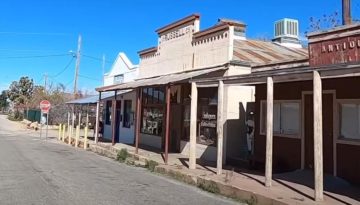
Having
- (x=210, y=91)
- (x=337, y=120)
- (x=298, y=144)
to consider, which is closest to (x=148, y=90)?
(x=210, y=91)

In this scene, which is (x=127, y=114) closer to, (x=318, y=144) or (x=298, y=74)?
(x=298, y=74)

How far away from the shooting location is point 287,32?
24.3m

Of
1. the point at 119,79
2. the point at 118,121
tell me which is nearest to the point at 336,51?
the point at 118,121

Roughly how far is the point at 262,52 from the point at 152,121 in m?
7.15

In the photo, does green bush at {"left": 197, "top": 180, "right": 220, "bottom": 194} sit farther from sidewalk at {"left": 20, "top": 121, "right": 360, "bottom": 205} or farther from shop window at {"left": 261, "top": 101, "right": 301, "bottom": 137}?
shop window at {"left": 261, "top": 101, "right": 301, "bottom": 137}

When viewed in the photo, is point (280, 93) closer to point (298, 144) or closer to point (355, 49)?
point (298, 144)

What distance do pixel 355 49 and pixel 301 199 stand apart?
383 centimetres

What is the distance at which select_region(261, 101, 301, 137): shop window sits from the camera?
14.4 metres

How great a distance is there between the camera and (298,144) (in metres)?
14.1

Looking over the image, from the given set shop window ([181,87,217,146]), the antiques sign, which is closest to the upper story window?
shop window ([181,87,217,146])

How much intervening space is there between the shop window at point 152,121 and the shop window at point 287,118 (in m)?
8.74

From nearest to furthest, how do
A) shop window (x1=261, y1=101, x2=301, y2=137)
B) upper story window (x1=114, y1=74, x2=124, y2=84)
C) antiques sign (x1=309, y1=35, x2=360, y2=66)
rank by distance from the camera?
antiques sign (x1=309, y1=35, x2=360, y2=66), shop window (x1=261, y1=101, x2=301, y2=137), upper story window (x1=114, y1=74, x2=124, y2=84)

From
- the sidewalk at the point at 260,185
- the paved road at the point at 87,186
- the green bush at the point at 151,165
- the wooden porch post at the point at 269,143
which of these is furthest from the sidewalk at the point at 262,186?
the green bush at the point at 151,165

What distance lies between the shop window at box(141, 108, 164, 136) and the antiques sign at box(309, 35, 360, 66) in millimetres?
11623
